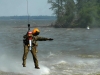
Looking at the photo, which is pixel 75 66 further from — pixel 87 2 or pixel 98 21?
pixel 87 2

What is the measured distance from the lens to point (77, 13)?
439 ft

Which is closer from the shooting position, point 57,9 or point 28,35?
point 28,35

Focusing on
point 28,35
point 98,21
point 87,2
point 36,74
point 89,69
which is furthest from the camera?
point 87,2

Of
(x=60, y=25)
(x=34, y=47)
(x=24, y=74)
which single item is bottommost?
(x=60, y=25)

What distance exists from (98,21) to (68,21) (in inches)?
442

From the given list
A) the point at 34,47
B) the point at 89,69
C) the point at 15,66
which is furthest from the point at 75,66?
the point at 34,47

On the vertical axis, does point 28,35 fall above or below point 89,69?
above

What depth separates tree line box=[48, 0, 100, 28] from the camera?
123500 mm

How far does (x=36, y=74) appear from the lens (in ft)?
75.0

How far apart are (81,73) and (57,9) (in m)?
108

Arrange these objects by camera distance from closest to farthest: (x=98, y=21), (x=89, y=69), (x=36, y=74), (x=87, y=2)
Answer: (x=36, y=74)
(x=89, y=69)
(x=98, y=21)
(x=87, y=2)

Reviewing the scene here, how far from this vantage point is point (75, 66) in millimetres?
27312

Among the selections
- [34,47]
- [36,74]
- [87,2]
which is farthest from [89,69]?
[87,2]

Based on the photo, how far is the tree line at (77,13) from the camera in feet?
405
